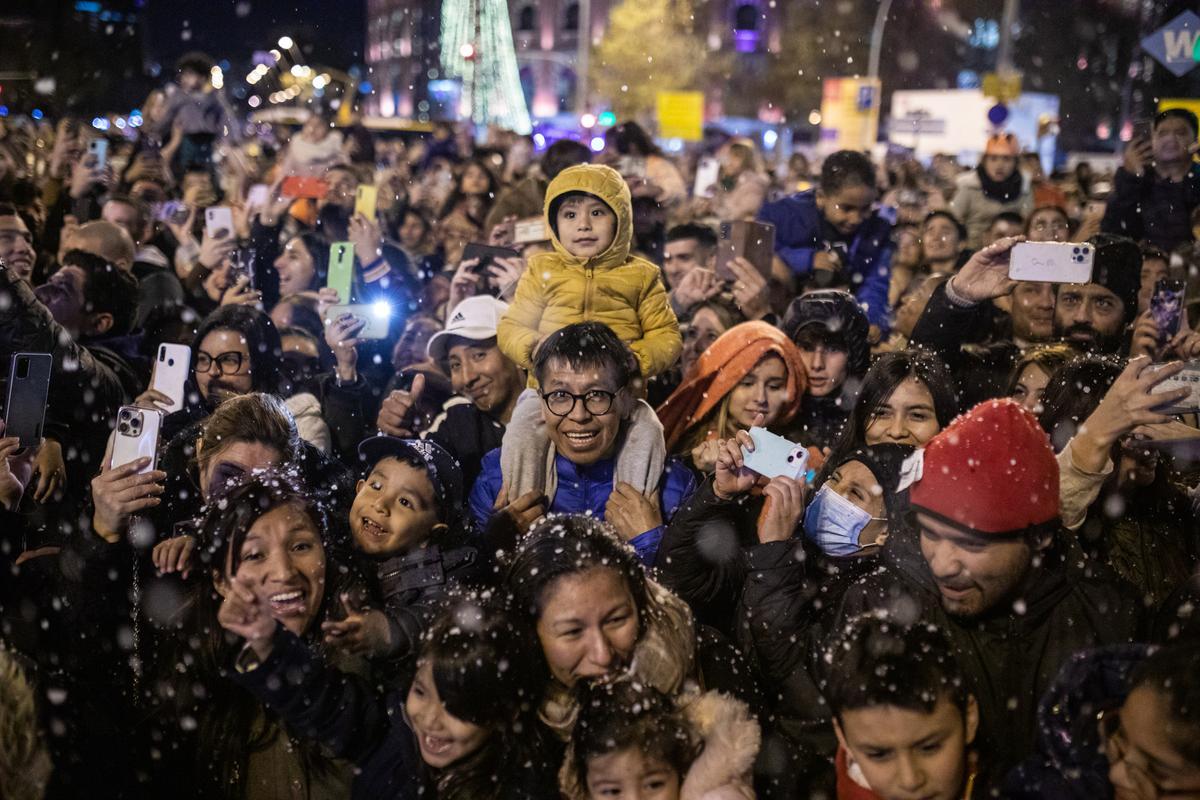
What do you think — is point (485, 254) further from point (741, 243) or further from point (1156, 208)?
point (1156, 208)

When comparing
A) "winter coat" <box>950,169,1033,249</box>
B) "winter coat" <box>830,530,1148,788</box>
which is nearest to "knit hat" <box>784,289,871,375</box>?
"winter coat" <box>830,530,1148,788</box>

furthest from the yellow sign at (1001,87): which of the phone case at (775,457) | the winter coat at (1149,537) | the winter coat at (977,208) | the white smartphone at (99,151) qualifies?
the phone case at (775,457)

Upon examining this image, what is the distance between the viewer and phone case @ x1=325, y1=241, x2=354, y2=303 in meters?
6.18

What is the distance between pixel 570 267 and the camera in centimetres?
521

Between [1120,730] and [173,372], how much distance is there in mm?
3642

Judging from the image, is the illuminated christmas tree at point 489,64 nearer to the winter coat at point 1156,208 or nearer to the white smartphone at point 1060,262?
the winter coat at point 1156,208

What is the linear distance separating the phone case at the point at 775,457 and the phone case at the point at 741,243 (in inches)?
114

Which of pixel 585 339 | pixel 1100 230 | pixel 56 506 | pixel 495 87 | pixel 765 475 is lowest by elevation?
pixel 56 506

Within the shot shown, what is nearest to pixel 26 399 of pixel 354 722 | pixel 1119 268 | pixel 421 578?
pixel 421 578

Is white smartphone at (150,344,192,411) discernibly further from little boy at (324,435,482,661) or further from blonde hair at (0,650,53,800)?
blonde hair at (0,650,53,800)

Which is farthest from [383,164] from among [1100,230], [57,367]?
[57,367]

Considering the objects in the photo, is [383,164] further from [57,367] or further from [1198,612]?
[1198,612]

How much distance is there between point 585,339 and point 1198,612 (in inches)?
84.8

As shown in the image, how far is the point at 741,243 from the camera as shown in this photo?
6125mm
